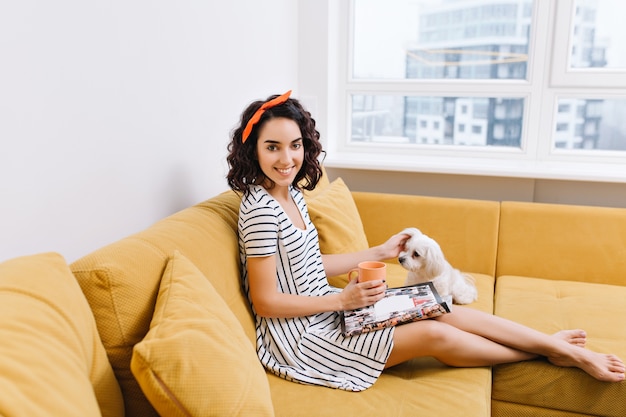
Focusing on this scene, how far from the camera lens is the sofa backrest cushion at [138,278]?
124 centimetres

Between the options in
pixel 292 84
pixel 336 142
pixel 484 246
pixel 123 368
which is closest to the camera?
pixel 123 368

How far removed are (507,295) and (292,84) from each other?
1.54 m

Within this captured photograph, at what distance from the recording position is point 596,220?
2504 mm

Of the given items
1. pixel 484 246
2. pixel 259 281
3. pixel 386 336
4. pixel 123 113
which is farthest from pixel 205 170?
pixel 484 246

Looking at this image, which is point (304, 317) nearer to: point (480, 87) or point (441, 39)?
point (480, 87)

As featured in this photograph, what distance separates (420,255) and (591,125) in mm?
1550

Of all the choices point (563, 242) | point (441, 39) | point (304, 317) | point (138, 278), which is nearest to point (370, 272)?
point (304, 317)

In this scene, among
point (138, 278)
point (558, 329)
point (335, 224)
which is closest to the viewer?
point (138, 278)

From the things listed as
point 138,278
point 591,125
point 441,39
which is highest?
point 441,39

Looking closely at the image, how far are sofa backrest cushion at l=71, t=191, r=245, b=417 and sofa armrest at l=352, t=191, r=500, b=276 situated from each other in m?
1.16

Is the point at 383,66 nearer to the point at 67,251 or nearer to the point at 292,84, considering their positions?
the point at 292,84

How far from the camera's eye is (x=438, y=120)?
3.22 meters

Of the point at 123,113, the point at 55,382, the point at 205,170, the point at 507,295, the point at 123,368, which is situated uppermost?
the point at 123,113

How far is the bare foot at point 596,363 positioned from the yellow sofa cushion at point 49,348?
1267 mm
